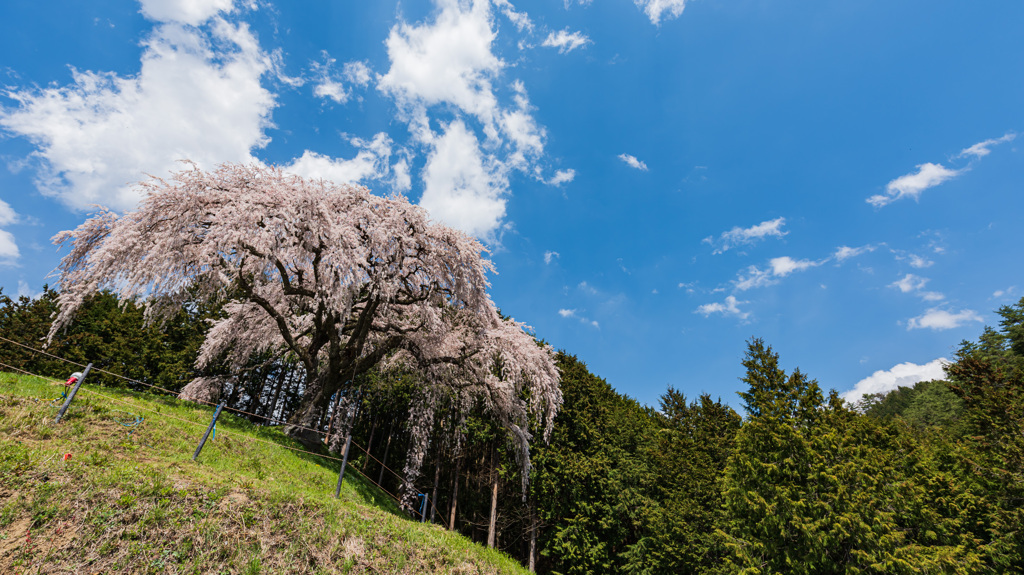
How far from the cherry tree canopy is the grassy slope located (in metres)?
4.04

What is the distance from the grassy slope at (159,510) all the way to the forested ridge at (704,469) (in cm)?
489

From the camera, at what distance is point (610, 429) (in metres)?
25.9

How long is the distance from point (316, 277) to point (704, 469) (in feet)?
69.8

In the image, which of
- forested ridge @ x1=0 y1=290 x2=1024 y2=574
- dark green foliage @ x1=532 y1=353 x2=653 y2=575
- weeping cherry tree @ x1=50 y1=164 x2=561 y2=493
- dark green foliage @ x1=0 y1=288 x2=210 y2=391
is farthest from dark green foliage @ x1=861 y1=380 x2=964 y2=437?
dark green foliage @ x1=0 y1=288 x2=210 y2=391

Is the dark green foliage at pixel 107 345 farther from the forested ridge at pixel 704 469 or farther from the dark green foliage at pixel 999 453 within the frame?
the dark green foliage at pixel 999 453

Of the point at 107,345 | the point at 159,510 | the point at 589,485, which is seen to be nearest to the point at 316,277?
→ the point at 159,510

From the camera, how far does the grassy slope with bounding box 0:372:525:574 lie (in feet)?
18.0

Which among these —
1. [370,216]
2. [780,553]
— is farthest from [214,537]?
[780,553]

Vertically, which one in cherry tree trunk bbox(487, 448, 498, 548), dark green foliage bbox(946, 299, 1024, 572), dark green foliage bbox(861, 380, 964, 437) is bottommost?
cherry tree trunk bbox(487, 448, 498, 548)

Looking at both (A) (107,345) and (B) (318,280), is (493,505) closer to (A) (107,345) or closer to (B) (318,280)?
(B) (318,280)

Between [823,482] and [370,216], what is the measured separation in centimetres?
2000

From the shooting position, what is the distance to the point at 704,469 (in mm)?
21750

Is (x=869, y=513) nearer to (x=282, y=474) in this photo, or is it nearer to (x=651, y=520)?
(x=651, y=520)

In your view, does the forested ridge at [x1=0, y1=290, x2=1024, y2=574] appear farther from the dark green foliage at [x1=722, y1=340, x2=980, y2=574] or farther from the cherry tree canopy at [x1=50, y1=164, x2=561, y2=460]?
the cherry tree canopy at [x1=50, y1=164, x2=561, y2=460]
